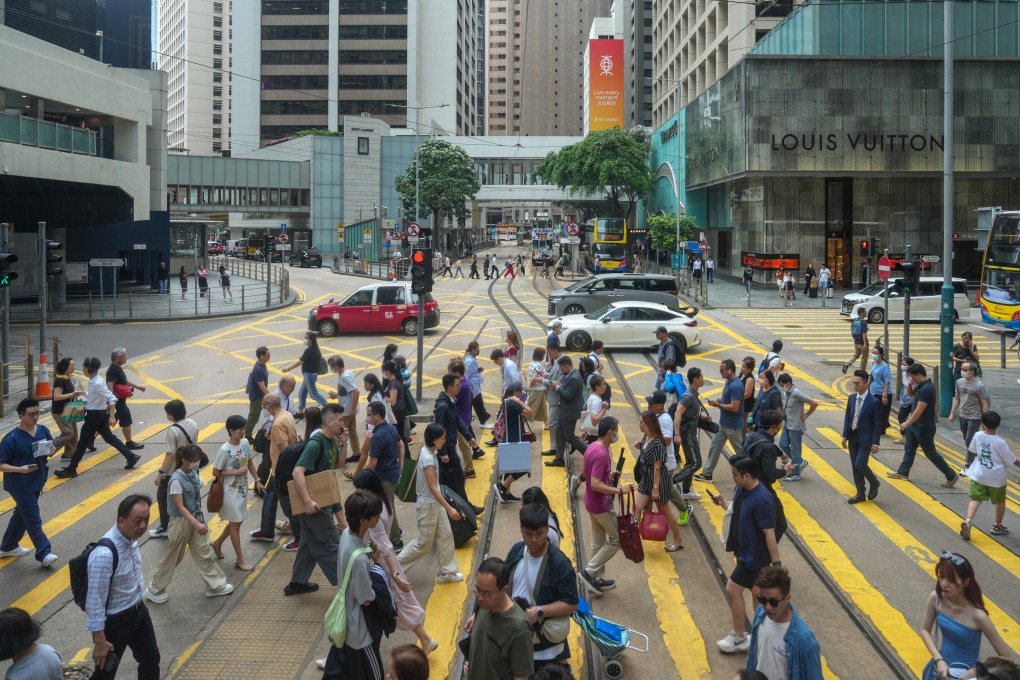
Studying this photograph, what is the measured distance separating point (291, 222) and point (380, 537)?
280 ft

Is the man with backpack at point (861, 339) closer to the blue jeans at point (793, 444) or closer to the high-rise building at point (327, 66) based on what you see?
the blue jeans at point (793, 444)

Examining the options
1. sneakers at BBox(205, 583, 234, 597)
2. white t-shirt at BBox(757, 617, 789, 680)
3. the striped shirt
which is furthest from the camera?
sneakers at BBox(205, 583, 234, 597)

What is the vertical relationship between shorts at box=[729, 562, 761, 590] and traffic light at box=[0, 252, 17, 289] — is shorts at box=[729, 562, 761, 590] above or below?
below

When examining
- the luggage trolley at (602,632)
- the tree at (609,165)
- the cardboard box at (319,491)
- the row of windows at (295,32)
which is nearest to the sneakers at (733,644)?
the luggage trolley at (602,632)

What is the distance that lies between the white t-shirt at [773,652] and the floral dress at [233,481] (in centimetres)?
528

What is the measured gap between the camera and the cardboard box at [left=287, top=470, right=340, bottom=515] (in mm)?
7836

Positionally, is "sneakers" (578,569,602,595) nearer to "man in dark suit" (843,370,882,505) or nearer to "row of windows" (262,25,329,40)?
"man in dark suit" (843,370,882,505)

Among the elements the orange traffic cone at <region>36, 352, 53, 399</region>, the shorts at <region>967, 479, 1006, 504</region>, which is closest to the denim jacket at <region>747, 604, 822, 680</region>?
the shorts at <region>967, 479, 1006, 504</region>

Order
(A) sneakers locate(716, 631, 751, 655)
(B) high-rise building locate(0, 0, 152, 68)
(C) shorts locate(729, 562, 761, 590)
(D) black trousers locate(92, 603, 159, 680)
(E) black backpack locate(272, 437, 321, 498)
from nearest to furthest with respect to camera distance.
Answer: (D) black trousers locate(92, 603, 159, 680), (C) shorts locate(729, 562, 761, 590), (A) sneakers locate(716, 631, 751, 655), (E) black backpack locate(272, 437, 321, 498), (B) high-rise building locate(0, 0, 152, 68)

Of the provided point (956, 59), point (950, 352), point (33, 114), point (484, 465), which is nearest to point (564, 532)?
point (484, 465)

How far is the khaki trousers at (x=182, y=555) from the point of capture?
800 centimetres

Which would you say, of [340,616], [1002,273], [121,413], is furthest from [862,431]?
[1002,273]

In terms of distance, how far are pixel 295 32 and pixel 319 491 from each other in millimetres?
102750

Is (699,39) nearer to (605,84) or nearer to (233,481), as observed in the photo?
(605,84)
